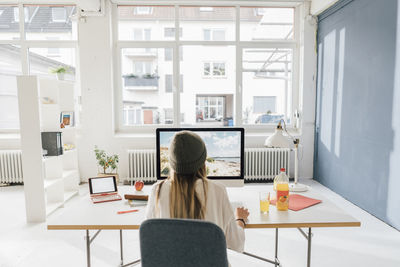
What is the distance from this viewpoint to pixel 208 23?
486 cm

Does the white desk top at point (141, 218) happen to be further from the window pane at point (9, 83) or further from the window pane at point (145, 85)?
the window pane at point (9, 83)

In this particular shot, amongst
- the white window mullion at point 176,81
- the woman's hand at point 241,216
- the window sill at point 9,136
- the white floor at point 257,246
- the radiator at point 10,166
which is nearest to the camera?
the woman's hand at point 241,216

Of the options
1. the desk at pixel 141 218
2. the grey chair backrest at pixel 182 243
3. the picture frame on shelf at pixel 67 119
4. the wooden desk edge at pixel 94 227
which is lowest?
the wooden desk edge at pixel 94 227

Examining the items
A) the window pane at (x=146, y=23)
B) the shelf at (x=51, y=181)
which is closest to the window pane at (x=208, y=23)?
the window pane at (x=146, y=23)

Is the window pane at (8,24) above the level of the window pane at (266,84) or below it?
above

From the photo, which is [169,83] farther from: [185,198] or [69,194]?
[185,198]

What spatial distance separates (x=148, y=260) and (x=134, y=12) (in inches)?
180

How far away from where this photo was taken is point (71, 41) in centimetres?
471

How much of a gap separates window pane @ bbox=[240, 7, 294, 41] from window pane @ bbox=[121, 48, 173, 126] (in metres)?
1.40

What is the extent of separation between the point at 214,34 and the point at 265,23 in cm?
87

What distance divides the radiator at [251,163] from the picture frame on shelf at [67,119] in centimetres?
96

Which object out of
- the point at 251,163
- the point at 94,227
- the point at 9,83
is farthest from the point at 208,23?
the point at 94,227

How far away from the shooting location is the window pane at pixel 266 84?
4.95m

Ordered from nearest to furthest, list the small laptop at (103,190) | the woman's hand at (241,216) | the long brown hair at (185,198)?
the long brown hair at (185,198), the woman's hand at (241,216), the small laptop at (103,190)
